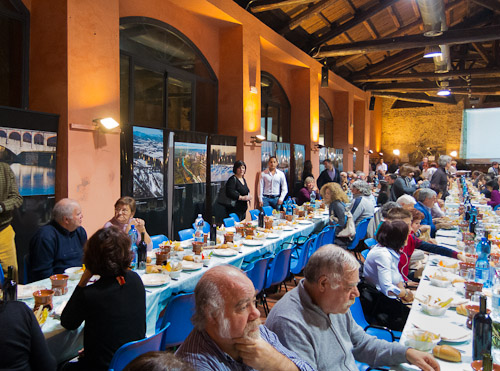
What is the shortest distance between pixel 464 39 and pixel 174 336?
1077 centimetres

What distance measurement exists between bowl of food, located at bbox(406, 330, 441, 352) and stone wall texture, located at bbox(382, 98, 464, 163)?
2127 centimetres

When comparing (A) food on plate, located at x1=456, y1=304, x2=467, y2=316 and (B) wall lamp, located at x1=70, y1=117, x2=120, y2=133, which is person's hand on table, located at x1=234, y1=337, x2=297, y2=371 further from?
(B) wall lamp, located at x1=70, y1=117, x2=120, y2=133

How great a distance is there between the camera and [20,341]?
70.1 inches

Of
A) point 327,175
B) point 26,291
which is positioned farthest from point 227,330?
point 327,175

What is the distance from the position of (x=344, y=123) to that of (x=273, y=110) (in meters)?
5.77

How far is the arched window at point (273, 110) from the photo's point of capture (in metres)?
11.5

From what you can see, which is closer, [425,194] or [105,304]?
[105,304]

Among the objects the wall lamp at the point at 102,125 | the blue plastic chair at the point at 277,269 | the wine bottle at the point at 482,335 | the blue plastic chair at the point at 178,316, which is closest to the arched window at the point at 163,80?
the wall lamp at the point at 102,125

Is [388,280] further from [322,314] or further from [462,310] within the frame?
[322,314]

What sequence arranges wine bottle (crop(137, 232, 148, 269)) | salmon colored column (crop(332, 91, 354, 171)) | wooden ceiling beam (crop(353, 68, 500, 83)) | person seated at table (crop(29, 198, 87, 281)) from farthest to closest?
salmon colored column (crop(332, 91, 354, 171)), wooden ceiling beam (crop(353, 68, 500, 83)), wine bottle (crop(137, 232, 148, 269)), person seated at table (crop(29, 198, 87, 281))

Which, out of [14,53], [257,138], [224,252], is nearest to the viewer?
[224,252]

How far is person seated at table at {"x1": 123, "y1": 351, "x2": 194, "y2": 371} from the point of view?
0.87 meters

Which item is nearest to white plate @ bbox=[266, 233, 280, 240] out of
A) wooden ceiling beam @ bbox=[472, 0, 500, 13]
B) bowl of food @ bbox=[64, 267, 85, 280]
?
bowl of food @ bbox=[64, 267, 85, 280]

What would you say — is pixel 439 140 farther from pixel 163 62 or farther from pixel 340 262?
pixel 340 262
